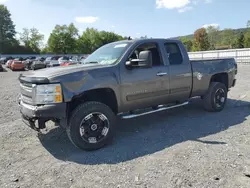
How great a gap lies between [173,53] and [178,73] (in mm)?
528

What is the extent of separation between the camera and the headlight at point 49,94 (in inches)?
155

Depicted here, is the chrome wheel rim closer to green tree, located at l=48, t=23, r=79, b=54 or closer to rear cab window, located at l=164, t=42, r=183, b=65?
rear cab window, located at l=164, t=42, r=183, b=65

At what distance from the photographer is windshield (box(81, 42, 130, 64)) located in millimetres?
4863

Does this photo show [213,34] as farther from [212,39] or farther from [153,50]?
[153,50]

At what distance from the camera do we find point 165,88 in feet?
17.4

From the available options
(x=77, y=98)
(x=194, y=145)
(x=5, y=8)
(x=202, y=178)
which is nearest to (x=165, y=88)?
(x=194, y=145)

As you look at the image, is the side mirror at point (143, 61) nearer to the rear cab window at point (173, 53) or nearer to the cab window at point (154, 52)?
→ the cab window at point (154, 52)

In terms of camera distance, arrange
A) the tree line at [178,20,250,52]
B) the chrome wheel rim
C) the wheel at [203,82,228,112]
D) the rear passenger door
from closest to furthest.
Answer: the chrome wheel rim
the rear passenger door
the wheel at [203,82,228,112]
the tree line at [178,20,250,52]

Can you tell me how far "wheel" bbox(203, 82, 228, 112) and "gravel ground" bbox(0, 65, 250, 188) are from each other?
0.55 metres

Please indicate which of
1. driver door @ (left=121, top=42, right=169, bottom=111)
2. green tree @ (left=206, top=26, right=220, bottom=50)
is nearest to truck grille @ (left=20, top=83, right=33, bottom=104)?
driver door @ (left=121, top=42, right=169, bottom=111)

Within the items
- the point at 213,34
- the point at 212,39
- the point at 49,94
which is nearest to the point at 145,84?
the point at 49,94

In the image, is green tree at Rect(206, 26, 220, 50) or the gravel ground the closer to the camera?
the gravel ground

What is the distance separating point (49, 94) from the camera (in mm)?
3941

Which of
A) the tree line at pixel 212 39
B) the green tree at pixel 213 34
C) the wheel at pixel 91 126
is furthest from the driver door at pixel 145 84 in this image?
the green tree at pixel 213 34
